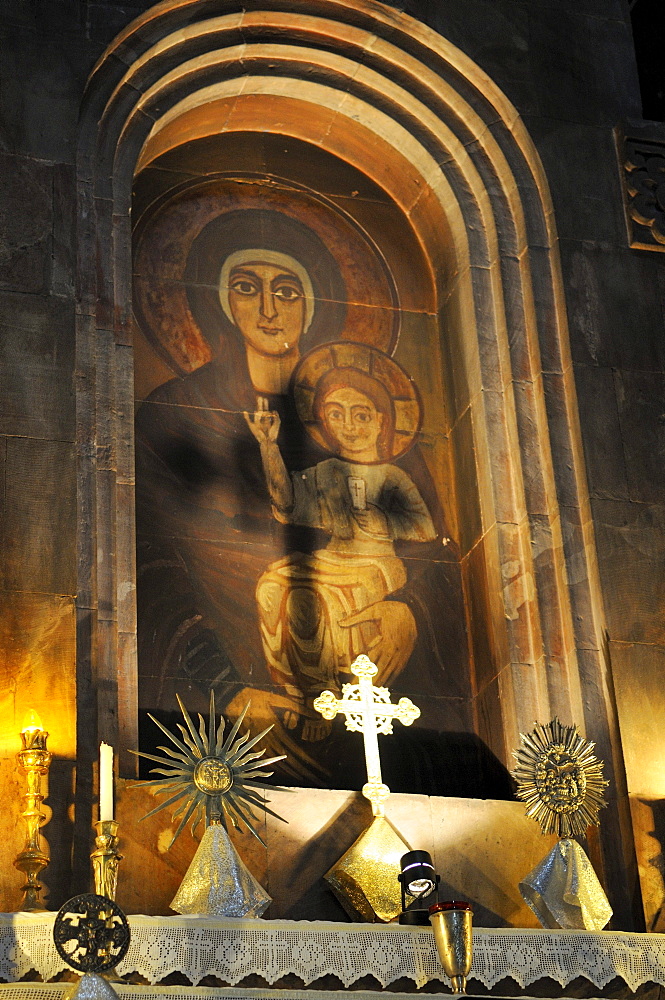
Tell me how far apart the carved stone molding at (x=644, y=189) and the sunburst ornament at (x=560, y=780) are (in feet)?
10.1

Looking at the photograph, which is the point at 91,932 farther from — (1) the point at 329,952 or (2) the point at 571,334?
(2) the point at 571,334

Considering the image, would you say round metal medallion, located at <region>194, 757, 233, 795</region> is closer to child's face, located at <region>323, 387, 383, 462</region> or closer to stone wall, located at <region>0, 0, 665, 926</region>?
stone wall, located at <region>0, 0, 665, 926</region>

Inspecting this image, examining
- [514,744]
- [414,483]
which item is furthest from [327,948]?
[414,483]

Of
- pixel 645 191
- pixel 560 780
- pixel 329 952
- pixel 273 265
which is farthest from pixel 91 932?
pixel 645 191

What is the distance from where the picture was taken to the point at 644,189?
955 cm

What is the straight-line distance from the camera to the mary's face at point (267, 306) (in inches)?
366

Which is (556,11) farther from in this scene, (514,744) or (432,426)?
(514,744)

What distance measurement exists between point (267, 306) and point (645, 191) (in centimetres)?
219

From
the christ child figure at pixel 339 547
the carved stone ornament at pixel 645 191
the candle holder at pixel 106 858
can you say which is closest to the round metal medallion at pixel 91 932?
the candle holder at pixel 106 858

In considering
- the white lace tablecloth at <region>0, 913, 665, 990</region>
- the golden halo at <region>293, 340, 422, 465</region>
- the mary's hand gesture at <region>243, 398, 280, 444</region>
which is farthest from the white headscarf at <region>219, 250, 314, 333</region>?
the white lace tablecloth at <region>0, 913, 665, 990</region>

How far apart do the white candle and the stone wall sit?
453 mm

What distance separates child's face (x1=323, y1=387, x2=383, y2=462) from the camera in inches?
360

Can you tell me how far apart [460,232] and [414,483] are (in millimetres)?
1456

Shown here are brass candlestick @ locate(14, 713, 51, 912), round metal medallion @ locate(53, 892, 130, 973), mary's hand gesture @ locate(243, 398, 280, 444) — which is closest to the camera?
round metal medallion @ locate(53, 892, 130, 973)
